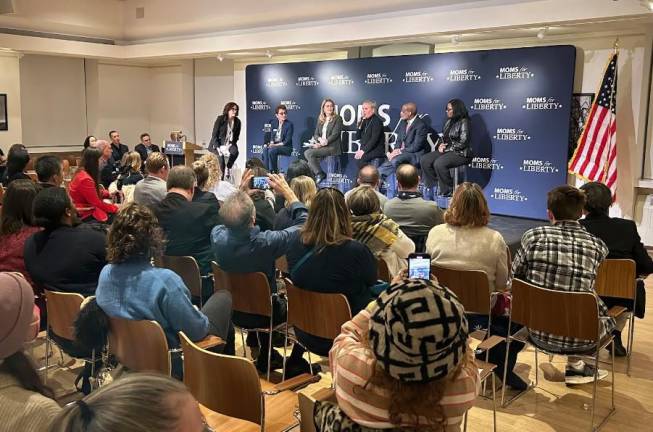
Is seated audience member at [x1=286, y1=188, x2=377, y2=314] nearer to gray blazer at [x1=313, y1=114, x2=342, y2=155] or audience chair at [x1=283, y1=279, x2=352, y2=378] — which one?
audience chair at [x1=283, y1=279, x2=352, y2=378]

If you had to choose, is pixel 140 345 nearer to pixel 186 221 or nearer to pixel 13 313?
pixel 13 313

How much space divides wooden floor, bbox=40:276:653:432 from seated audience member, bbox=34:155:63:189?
1.78m

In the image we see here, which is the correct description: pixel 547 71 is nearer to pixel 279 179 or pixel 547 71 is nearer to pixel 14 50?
pixel 279 179

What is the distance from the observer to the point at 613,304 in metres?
4.27

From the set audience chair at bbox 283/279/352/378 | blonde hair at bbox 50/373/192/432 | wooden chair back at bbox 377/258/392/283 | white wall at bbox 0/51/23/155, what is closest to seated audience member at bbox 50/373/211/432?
blonde hair at bbox 50/373/192/432

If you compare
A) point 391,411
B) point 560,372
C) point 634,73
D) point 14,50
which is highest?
point 14,50

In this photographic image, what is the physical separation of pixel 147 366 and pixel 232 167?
10.4m

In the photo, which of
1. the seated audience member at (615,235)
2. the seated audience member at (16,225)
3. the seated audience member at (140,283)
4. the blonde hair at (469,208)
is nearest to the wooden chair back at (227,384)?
the seated audience member at (140,283)

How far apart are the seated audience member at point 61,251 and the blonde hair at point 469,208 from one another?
7.02 ft

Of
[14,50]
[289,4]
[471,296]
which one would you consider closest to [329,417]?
[471,296]

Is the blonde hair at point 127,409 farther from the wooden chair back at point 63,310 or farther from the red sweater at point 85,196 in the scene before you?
the red sweater at point 85,196

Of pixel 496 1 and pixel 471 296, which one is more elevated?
pixel 496 1

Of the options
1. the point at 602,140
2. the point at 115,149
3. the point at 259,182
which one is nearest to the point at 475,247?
the point at 259,182

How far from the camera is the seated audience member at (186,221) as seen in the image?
14.2 feet
